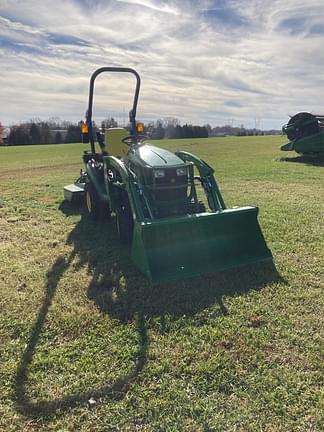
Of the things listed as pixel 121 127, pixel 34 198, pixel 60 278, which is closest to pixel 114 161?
pixel 60 278

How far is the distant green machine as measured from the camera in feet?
45.1

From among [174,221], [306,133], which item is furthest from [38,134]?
[174,221]

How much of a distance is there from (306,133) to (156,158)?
38.8 feet

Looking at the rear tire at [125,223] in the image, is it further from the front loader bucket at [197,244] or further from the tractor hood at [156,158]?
the front loader bucket at [197,244]

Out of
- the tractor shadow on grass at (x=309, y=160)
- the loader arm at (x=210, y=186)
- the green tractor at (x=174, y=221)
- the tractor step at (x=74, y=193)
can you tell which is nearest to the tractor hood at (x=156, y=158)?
the green tractor at (x=174, y=221)

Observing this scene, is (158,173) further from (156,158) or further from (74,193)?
(74,193)

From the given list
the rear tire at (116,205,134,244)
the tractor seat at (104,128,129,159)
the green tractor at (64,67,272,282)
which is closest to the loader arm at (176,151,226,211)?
the green tractor at (64,67,272,282)

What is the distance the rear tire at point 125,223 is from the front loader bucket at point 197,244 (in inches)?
33.5

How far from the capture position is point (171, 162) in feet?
14.3

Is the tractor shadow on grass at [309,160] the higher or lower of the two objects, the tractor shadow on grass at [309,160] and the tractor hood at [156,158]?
the lower

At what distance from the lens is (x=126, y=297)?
11.3 feet

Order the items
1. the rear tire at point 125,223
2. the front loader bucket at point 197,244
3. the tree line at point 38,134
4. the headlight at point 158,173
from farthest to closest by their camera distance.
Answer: the tree line at point 38,134 → the rear tire at point 125,223 → the headlight at point 158,173 → the front loader bucket at point 197,244

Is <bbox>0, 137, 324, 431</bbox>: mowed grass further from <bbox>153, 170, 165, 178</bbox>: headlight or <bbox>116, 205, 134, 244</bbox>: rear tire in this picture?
<bbox>153, 170, 165, 178</bbox>: headlight

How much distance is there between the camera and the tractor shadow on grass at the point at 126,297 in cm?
230
